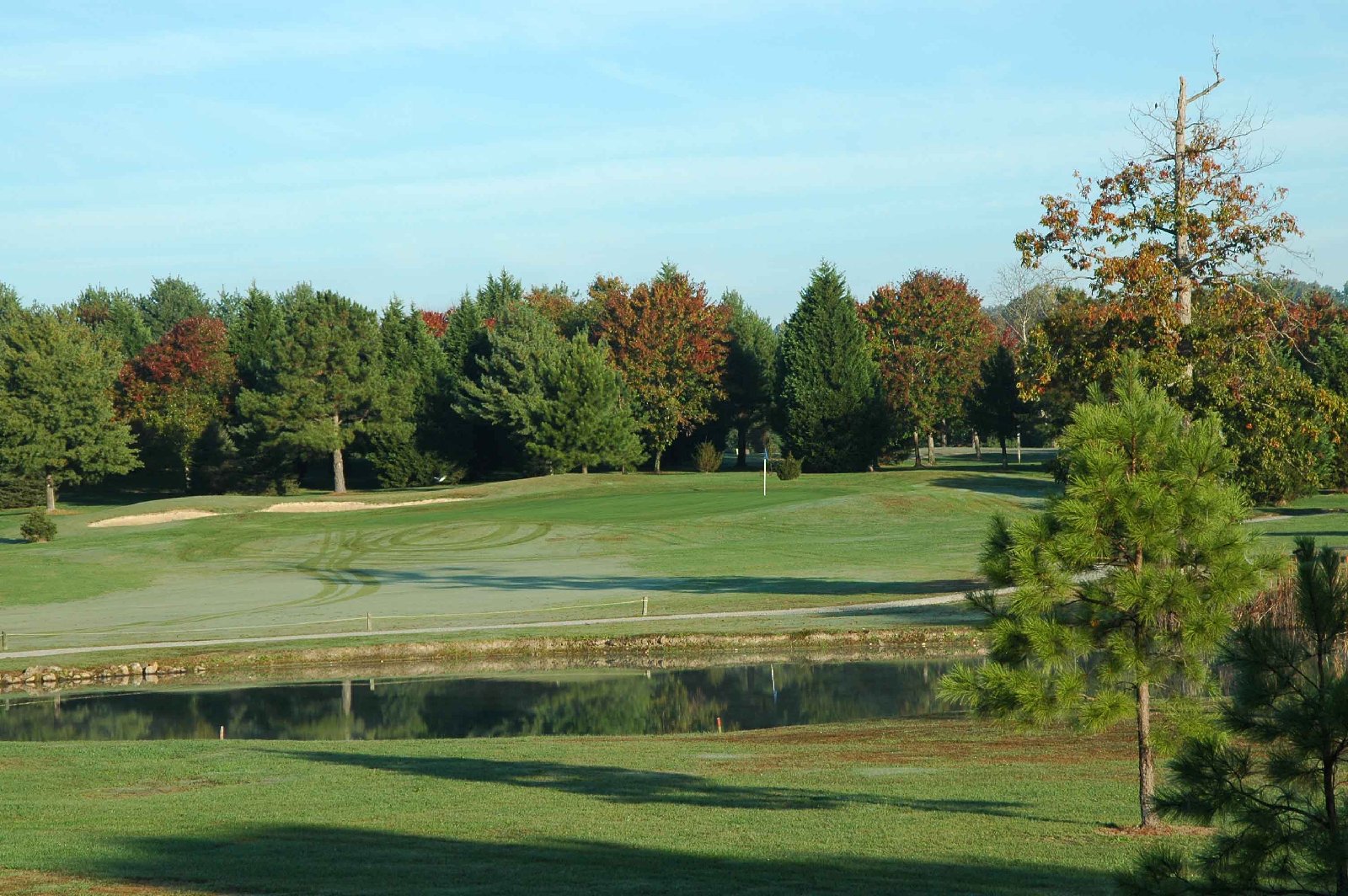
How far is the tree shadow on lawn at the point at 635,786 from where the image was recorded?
47.4ft

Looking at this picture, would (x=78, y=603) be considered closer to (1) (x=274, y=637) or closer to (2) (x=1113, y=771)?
(1) (x=274, y=637)

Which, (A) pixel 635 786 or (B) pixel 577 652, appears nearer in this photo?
(A) pixel 635 786

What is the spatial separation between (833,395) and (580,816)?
243 feet

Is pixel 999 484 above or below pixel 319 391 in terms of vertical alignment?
below

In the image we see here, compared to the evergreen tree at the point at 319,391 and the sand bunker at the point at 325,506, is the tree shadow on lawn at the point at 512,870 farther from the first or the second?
the evergreen tree at the point at 319,391

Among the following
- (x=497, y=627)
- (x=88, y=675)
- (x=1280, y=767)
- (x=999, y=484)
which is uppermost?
(x=1280, y=767)

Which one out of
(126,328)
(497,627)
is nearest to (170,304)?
(126,328)

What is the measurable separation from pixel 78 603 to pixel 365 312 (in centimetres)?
5014

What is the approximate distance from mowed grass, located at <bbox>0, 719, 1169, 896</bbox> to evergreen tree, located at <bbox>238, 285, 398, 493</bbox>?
66721mm

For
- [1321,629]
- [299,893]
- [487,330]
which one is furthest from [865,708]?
[487,330]

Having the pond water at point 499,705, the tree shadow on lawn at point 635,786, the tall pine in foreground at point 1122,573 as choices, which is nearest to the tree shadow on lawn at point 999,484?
the pond water at point 499,705

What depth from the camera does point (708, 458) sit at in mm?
94562

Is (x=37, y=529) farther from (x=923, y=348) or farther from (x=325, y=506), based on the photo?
(x=923, y=348)

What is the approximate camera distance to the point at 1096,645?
12898 millimetres
